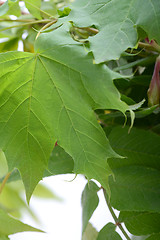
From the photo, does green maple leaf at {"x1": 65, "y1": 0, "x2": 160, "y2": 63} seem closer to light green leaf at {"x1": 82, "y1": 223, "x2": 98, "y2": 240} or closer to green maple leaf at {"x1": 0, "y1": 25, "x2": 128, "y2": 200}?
green maple leaf at {"x1": 0, "y1": 25, "x2": 128, "y2": 200}

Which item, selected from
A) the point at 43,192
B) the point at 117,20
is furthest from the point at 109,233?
the point at 43,192

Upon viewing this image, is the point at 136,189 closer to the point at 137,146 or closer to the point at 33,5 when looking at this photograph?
the point at 137,146

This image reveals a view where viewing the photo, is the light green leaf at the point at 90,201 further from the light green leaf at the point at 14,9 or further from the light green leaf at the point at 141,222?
the light green leaf at the point at 14,9

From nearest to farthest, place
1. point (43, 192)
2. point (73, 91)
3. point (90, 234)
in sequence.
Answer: point (73, 91) < point (90, 234) < point (43, 192)

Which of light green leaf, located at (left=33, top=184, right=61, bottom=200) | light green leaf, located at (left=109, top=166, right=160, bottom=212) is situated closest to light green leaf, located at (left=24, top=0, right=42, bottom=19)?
light green leaf, located at (left=109, top=166, right=160, bottom=212)

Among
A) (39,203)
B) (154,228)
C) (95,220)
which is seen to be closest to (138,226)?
(154,228)

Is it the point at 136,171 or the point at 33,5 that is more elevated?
the point at 33,5
